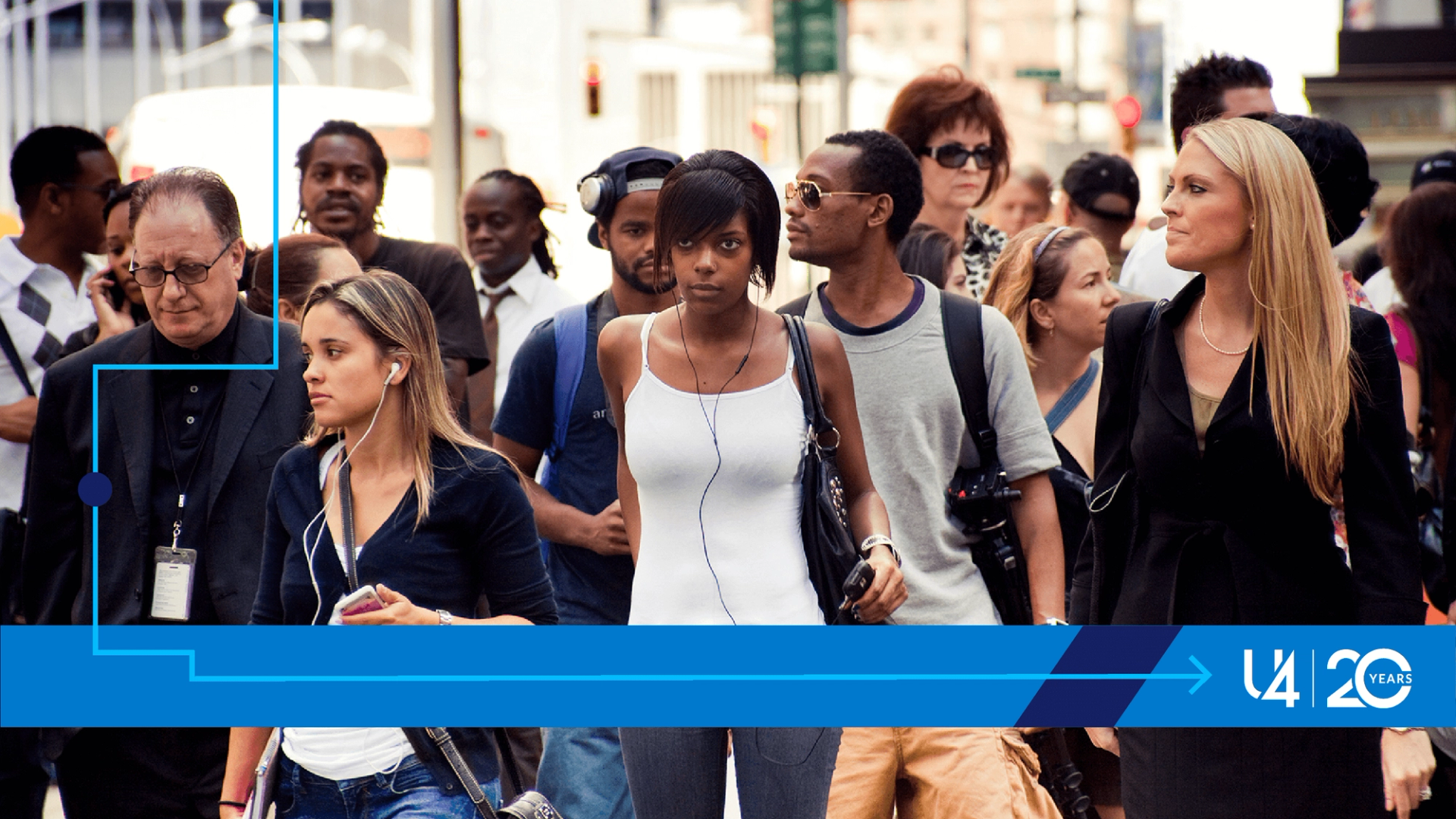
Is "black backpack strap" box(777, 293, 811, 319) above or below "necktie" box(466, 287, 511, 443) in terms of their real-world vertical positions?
above

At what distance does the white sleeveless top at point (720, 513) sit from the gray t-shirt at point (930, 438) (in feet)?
2.37

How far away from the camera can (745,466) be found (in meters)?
3.32

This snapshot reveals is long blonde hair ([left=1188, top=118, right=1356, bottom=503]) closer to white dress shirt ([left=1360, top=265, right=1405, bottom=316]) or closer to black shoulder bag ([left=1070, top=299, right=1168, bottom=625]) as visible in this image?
black shoulder bag ([left=1070, top=299, right=1168, bottom=625])

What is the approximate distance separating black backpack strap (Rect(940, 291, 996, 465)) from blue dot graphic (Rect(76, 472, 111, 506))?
6.77 feet

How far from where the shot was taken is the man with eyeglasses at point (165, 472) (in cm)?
384

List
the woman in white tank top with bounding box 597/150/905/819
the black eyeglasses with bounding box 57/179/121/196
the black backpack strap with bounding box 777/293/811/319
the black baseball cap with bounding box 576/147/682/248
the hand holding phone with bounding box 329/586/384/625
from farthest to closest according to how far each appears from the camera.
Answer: the black eyeglasses with bounding box 57/179/121/196 → the black baseball cap with bounding box 576/147/682/248 → the black backpack strap with bounding box 777/293/811/319 → the woman in white tank top with bounding box 597/150/905/819 → the hand holding phone with bounding box 329/586/384/625

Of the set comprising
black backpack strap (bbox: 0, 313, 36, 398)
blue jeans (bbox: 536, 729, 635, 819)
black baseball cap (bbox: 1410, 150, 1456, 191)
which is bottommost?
blue jeans (bbox: 536, 729, 635, 819)

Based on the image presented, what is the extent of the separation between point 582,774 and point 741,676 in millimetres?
1030

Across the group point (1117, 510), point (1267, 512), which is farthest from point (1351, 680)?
point (1117, 510)

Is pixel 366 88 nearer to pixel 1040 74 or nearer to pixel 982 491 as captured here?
pixel 1040 74

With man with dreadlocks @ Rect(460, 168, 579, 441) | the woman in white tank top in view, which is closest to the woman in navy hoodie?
the woman in white tank top

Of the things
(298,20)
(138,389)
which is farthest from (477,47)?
(138,389)

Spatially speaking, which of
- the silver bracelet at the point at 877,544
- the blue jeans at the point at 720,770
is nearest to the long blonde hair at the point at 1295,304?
the silver bracelet at the point at 877,544

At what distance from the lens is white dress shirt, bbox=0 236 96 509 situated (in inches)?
195
